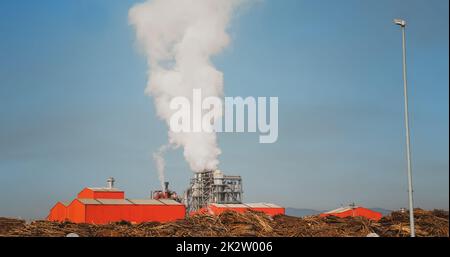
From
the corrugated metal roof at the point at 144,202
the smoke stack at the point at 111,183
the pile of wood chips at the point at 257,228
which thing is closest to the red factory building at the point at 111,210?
the corrugated metal roof at the point at 144,202

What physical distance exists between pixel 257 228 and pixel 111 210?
89.9ft

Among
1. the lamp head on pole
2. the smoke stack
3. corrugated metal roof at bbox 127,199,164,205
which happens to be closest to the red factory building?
corrugated metal roof at bbox 127,199,164,205

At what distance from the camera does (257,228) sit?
27641 millimetres

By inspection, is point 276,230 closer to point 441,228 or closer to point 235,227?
point 235,227

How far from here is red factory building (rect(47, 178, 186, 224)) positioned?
5044 cm

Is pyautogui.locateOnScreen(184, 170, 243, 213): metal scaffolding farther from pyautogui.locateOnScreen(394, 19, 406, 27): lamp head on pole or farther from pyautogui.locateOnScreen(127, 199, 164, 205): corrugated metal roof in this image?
pyautogui.locateOnScreen(394, 19, 406, 27): lamp head on pole

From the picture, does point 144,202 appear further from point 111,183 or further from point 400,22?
point 400,22

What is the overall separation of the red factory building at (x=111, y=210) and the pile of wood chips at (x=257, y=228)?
16.7 meters

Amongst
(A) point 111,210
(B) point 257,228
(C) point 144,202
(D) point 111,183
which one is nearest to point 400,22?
(B) point 257,228

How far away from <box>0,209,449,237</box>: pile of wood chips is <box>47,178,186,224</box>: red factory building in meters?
16.7

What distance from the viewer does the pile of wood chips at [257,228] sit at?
2594cm

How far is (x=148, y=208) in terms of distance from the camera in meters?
54.8
